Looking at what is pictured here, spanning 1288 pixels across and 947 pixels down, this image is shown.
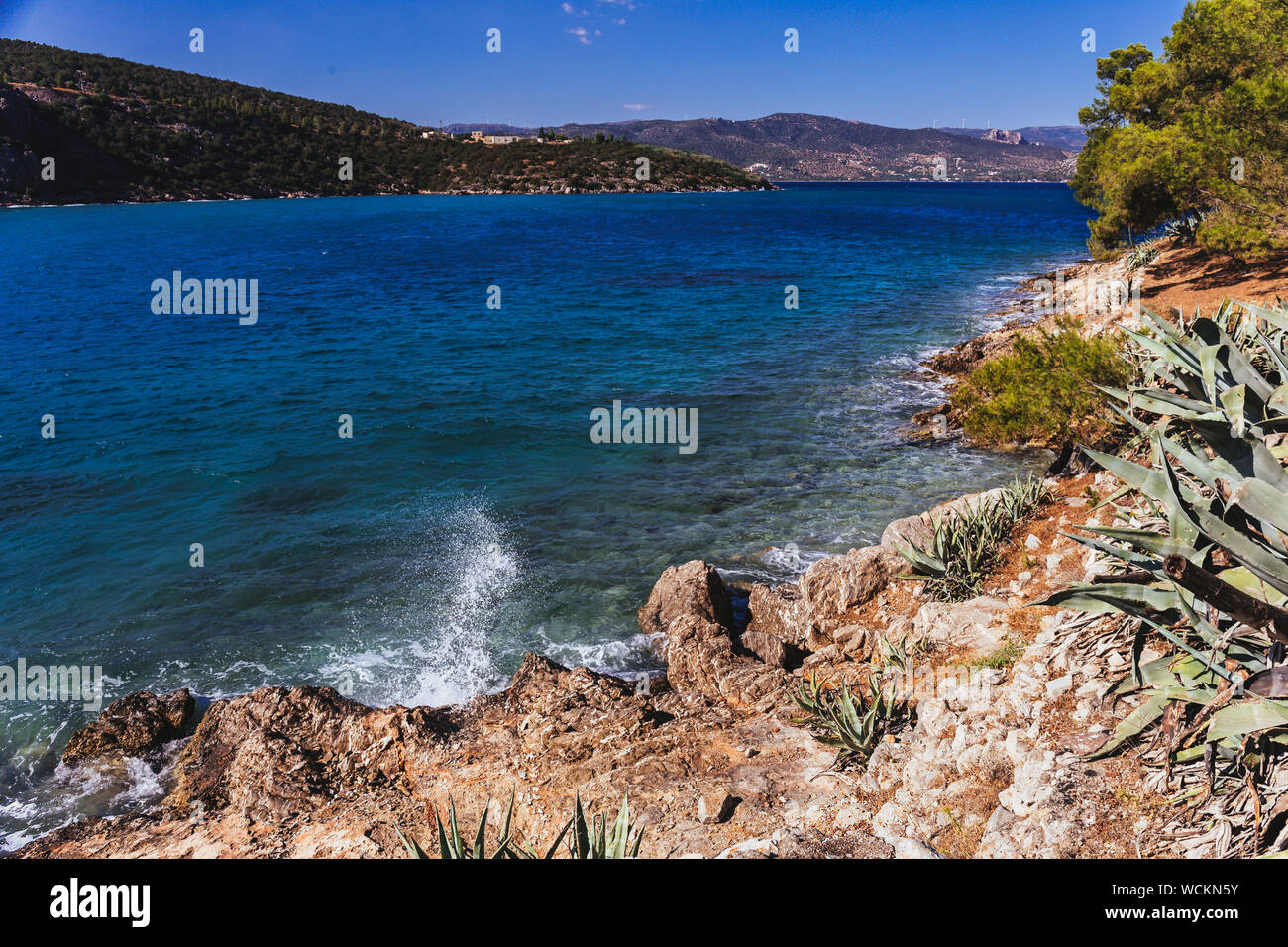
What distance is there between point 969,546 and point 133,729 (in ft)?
29.7

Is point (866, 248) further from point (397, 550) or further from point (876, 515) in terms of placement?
point (397, 550)

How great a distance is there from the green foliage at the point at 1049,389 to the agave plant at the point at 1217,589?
5.80 meters

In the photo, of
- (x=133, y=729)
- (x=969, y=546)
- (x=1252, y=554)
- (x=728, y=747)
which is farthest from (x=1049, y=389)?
(x=133, y=729)

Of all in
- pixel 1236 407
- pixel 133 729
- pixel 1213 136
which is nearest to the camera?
pixel 1236 407

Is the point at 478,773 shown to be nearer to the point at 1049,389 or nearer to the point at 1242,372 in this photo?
the point at 1242,372

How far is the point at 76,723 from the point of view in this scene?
8.14m

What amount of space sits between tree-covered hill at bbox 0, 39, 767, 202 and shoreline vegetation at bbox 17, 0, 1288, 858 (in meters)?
105

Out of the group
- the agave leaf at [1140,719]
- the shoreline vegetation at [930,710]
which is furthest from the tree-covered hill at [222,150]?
the agave leaf at [1140,719]

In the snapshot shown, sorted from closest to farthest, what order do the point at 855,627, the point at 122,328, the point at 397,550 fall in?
the point at 855,627 → the point at 397,550 → the point at 122,328

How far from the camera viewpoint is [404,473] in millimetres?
14836

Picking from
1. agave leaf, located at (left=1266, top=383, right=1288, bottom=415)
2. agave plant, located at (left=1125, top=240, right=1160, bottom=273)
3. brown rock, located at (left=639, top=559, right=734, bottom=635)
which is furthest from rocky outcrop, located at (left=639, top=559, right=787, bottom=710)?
agave plant, located at (left=1125, top=240, right=1160, bottom=273)

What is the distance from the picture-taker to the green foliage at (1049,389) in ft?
34.6
